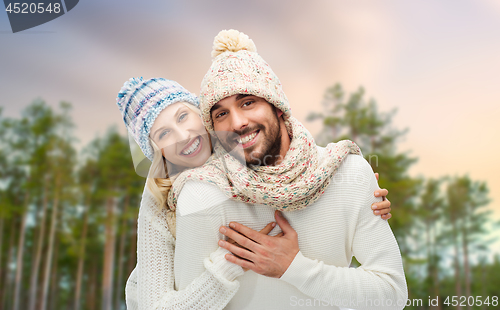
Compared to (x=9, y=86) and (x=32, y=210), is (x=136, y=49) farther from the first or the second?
(x=32, y=210)

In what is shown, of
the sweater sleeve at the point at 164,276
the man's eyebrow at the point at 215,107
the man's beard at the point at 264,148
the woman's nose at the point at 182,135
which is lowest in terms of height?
the sweater sleeve at the point at 164,276

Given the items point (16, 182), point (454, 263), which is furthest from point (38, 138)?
point (454, 263)

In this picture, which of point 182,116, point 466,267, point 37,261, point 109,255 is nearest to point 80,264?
point 37,261

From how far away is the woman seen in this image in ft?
4.06

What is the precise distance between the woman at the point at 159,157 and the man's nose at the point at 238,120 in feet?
0.58

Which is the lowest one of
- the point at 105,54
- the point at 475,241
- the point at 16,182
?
the point at 475,241

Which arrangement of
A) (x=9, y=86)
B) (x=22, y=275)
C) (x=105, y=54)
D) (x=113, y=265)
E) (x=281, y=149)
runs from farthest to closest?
(x=113, y=265) → (x=22, y=275) → (x=105, y=54) → (x=9, y=86) → (x=281, y=149)

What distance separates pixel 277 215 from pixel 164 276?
459mm

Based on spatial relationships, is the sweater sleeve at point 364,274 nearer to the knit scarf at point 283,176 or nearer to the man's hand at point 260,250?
the man's hand at point 260,250

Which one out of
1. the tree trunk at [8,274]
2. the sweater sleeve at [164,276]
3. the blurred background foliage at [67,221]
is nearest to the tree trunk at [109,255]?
the blurred background foliage at [67,221]

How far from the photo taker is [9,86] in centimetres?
265

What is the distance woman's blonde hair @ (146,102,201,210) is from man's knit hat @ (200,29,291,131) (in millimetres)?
158

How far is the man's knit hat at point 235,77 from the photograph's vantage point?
1259 mm

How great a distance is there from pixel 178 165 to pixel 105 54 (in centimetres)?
246
